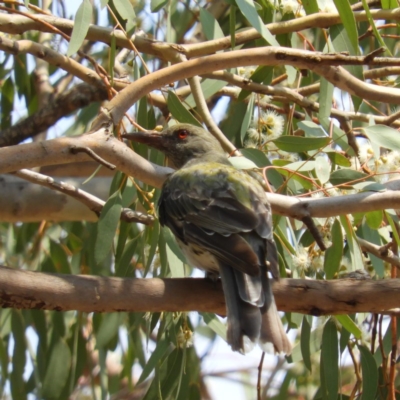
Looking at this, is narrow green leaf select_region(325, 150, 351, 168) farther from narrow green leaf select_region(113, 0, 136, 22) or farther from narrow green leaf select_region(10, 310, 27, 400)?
narrow green leaf select_region(10, 310, 27, 400)

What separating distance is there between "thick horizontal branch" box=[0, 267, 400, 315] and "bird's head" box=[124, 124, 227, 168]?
100 cm

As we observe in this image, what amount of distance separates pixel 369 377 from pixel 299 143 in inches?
39.1

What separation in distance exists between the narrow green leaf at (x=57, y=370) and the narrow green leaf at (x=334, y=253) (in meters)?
1.60

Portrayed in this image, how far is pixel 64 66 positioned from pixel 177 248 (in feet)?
3.56

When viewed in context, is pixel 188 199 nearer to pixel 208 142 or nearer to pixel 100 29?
pixel 208 142

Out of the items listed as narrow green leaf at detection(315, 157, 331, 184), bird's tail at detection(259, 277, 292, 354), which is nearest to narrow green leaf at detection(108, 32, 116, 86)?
narrow green leaf at detection(315, 157, 331, 184)

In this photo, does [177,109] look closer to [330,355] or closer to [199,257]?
[199,257]

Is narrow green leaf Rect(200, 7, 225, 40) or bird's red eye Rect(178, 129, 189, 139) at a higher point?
narrow green leaf Rect(200, 7, 225, 40)

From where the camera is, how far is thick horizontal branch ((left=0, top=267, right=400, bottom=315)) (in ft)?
7.25

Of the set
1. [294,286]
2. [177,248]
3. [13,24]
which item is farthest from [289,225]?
[13,24]

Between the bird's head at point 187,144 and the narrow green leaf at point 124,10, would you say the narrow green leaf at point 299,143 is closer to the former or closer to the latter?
the bird's head at point 187,144

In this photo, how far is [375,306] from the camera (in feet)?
8.06

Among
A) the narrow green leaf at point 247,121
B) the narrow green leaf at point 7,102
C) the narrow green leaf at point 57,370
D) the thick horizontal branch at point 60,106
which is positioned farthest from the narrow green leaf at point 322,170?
the narrow green leaf at point 7,102

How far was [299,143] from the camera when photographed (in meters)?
2.82
